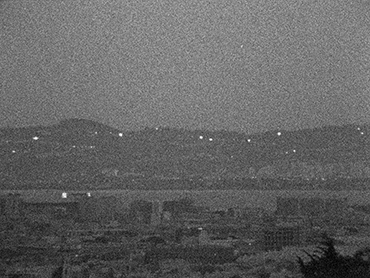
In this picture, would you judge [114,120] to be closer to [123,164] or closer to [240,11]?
[123,164]

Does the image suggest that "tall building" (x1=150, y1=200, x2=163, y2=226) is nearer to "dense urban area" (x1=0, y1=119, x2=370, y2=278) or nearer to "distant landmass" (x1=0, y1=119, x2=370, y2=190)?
"dense urban area" (x1=0, y1=119, x2=370, y2=278)

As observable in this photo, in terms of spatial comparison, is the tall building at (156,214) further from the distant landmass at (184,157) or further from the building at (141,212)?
the distant landmass at (184,157)

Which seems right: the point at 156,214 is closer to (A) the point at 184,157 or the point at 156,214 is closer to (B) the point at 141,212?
(B) the point at 141,212

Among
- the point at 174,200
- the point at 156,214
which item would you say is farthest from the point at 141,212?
the point at 174,200

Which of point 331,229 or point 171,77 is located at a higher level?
point 171,77

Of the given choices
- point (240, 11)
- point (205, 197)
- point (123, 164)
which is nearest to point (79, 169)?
point (123, 164)

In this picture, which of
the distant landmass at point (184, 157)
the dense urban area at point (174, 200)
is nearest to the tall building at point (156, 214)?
the dense urban area at point (174, 200)

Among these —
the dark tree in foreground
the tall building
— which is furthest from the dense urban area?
the dark tree in foreground
